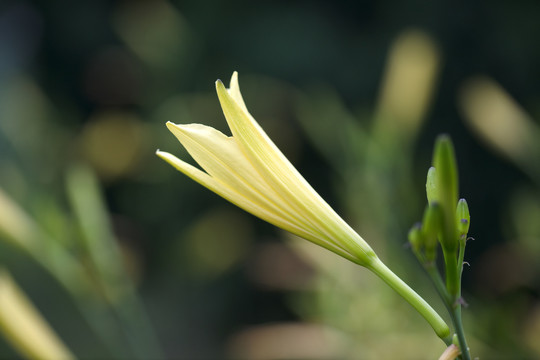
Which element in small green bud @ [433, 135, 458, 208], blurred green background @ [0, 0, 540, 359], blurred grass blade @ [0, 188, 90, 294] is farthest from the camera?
blurred green background @ [0, 0, 540, 359]

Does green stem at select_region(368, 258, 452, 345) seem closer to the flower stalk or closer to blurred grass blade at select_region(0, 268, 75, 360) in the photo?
the flower stalk

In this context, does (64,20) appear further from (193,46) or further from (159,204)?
(159,204)

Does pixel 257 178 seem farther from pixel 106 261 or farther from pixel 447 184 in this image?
pixel 106 261

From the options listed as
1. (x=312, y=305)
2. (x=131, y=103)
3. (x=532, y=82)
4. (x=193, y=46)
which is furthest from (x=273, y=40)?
(x=312, y=305)

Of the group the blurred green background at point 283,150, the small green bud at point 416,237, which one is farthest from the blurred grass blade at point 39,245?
the small green bud at point 416,237

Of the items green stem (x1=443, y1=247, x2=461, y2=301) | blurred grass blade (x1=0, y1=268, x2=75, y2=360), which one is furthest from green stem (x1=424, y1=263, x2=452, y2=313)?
blurred grass blade (x1=0, y1=268, x2=75, y2=360)

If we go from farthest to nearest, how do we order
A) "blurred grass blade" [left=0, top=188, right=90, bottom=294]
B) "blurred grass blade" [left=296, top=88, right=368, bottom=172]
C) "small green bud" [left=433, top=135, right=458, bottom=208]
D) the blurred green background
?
"blurred grass blade" [left=296, top=88, right=368, bottom=172] < the blurred green background < "blurred grass blade" [left=0, top=188, right=90, bottom=294] < "small green bud" [left=433, top=135, right=458, bottom=208]

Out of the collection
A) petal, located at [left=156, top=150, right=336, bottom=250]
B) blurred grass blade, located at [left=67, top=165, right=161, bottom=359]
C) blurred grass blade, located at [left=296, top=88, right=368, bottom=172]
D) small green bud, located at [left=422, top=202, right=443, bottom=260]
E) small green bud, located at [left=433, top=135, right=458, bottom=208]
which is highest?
blurred grass blade, located at [left=296, top=88, right=368, bottom=172]

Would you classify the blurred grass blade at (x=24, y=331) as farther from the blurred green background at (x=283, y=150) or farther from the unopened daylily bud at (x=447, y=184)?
the unopened daylily bud at (x=447, y=184)
